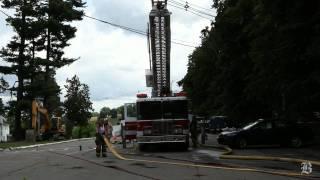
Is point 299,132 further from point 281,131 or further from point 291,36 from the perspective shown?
point 291,36

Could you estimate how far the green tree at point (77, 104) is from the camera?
11000cm

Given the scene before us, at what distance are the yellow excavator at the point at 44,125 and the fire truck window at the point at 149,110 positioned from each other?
24.9m

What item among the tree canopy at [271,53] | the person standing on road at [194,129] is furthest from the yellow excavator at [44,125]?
the person standing on road at [194,129]

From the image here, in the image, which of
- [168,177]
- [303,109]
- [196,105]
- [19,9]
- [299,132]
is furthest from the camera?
[196,105]

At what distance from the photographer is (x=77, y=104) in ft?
371

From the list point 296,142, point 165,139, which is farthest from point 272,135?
point 165,139

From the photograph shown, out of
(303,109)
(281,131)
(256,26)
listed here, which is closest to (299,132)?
(281,131)

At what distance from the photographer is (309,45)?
23.3 meters

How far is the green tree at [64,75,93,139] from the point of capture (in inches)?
4331

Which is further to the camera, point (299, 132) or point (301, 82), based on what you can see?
point (299, 132)

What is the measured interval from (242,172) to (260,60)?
10.8 meters

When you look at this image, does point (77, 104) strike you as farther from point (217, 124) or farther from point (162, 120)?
point (162, 120)

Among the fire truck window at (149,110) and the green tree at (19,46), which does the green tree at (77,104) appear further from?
the fire truck window at (149,110)

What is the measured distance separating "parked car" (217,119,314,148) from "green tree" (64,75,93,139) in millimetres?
74043
